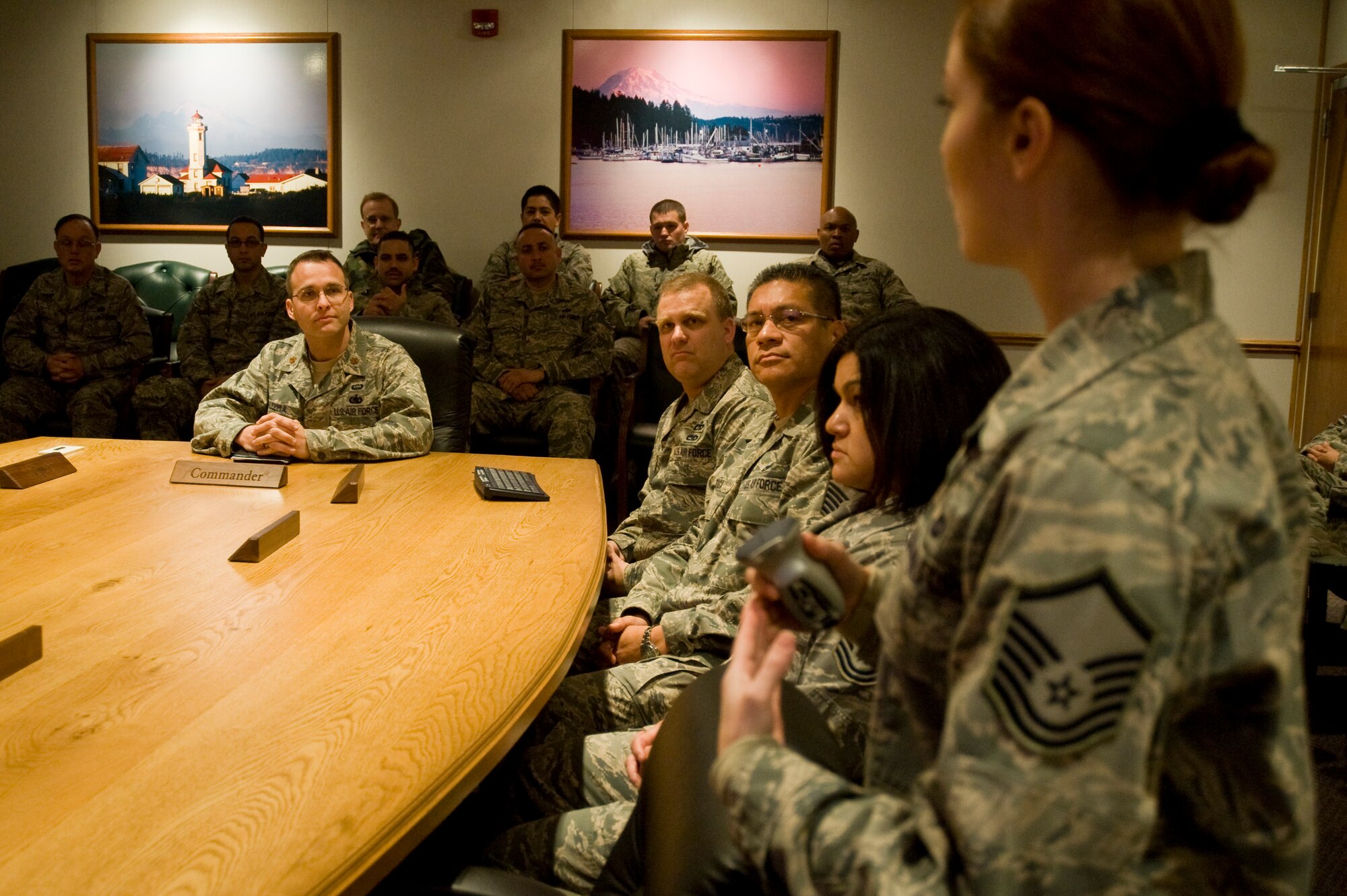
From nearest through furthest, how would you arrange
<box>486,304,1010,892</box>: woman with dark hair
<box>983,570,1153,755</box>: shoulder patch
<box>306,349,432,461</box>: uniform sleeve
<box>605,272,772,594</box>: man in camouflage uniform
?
<box>983,570,1153,755</box>: shoulder patch < <box>486,304,1010,892</box>: woman with dark hair < <box>605,272,772,594</box>: man in camouflage uniform < <box>306,349,432,461</box>: uniform sleeve

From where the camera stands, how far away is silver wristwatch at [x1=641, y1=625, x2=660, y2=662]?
2.16 metres

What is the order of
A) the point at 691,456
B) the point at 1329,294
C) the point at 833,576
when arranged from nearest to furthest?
the point at 833,576 → the point at 691,456 → the point at 1329,294

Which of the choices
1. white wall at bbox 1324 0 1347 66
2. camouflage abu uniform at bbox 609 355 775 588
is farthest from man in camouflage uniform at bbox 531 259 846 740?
white wall at bbox 1324 0 1347 66

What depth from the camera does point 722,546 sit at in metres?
2.22

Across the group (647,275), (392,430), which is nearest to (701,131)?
(647,275)

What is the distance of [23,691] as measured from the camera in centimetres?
129

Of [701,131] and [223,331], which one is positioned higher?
[701,131]

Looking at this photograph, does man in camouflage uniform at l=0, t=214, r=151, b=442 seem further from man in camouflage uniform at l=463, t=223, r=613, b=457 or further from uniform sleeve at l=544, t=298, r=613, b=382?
uniform sleeve at l=544, t=298, r=613, b=382

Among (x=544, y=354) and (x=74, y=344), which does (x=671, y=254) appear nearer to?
(x=544, y=354)

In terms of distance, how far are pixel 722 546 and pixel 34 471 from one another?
161 cm

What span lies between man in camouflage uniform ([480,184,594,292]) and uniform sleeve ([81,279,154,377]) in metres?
1.74

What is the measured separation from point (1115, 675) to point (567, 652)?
3.61 ft

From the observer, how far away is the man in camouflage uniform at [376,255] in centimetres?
594

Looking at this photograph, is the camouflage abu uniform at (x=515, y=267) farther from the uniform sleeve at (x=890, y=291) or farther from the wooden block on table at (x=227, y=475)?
the wooden block on table at (x=227, y=475)
